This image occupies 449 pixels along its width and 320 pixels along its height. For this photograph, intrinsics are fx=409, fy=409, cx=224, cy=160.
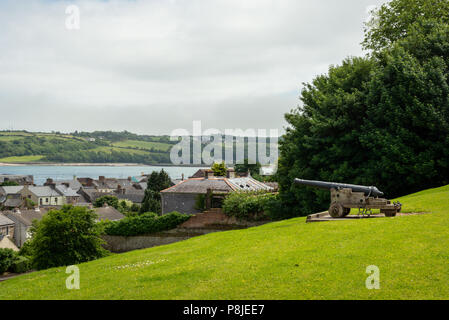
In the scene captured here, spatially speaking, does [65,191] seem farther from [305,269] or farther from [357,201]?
[305,269]

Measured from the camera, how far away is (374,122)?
2594 cm

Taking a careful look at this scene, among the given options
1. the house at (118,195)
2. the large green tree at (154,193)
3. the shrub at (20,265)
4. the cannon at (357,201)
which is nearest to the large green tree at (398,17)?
the cannon at (357,201)

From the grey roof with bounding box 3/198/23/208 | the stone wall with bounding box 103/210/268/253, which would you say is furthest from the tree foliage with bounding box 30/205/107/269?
the grey roof with bounding box 3/198/23/208

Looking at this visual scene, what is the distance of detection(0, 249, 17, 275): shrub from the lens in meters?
38.9

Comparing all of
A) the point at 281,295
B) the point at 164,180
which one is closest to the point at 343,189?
the point at 281,295

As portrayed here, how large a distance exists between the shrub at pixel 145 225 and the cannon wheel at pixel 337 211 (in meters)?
20.1

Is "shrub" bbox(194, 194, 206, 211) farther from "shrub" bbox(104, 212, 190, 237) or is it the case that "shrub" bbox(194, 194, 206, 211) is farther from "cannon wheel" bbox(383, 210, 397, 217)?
"cannon wheel" bbox(383, 210, 397, 217)

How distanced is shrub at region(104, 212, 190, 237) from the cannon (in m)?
20.3

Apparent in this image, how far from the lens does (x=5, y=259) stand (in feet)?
129

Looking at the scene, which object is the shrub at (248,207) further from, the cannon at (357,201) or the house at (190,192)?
the cannon at (357,201)

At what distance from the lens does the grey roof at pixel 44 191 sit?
10938 centimetres

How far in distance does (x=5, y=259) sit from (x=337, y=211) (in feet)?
116
